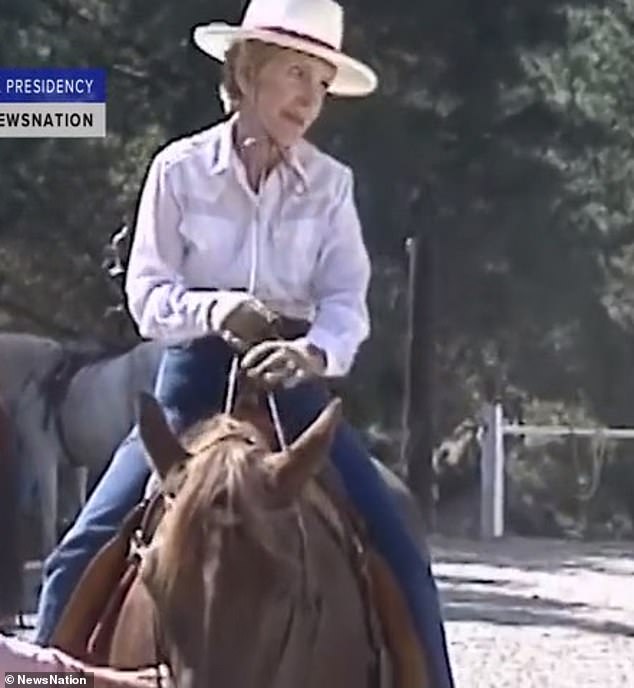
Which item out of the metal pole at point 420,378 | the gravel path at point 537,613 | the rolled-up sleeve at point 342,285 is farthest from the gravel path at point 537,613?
the rolled-up sleeve at point 342,285

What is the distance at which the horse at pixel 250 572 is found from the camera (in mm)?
2209

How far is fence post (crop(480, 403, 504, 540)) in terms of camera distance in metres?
11.8

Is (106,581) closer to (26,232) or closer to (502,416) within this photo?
(26,232)

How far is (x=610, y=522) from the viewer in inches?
512

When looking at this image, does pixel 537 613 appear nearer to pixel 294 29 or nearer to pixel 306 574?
pixel 294 29

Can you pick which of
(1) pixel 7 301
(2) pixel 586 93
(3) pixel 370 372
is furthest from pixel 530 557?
(1) pixel 7 301

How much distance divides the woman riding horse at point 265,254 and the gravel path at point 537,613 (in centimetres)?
362

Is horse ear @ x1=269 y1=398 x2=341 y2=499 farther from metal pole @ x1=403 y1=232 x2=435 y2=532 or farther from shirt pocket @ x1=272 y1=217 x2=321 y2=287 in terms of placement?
metal pole @ x1=403 y1=232 x2=435 y2=532

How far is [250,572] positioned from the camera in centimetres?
223

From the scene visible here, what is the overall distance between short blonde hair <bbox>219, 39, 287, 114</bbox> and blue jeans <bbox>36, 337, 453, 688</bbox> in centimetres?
35

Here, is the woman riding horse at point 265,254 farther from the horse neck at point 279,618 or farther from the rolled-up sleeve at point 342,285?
the horse neck at point 279,618

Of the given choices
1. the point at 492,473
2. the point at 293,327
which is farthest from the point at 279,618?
the point at 492,473

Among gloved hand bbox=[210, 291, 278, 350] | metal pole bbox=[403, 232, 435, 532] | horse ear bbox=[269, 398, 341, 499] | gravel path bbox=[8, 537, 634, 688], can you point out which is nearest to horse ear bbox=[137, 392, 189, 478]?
horse ear bbox=[269, 398, 341, 499]

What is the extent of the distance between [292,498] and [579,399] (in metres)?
11.2
